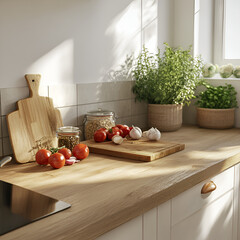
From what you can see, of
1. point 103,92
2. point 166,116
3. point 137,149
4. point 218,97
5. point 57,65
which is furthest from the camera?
point 218,97

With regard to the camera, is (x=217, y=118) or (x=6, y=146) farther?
(x=217, y=118)

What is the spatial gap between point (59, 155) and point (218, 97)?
3.99 feet

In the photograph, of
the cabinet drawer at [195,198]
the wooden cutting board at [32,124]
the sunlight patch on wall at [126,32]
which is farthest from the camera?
the sunlight patch on wall at [126,32]

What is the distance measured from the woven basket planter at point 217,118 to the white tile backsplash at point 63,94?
845 millimetres

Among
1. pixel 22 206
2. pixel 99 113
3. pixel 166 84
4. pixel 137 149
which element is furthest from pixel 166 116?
pixel 22 206

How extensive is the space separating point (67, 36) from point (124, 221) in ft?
3.43

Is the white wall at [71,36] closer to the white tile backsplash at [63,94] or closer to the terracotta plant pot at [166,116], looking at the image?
the white tile backsplash at [63,94]

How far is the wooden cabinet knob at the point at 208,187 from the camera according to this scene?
1.55m

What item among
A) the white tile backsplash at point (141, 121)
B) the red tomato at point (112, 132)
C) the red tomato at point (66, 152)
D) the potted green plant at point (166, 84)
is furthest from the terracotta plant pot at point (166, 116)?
the red tomato at point (66, 152)

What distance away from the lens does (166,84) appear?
2.22m

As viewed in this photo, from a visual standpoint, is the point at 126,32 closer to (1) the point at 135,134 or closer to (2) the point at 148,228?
(1) the point at 135,134

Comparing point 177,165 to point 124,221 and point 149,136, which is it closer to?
point 149,136

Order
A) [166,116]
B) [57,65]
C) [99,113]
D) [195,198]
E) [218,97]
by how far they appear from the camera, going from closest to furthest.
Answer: [195,198] < [57,65] < [99,113] < [166,116] < [218,97]

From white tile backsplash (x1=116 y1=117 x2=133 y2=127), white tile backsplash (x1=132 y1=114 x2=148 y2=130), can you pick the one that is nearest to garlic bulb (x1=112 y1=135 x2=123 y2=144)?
white tile backsplash (x1=116 y1=117 x2=133 y2=127)
